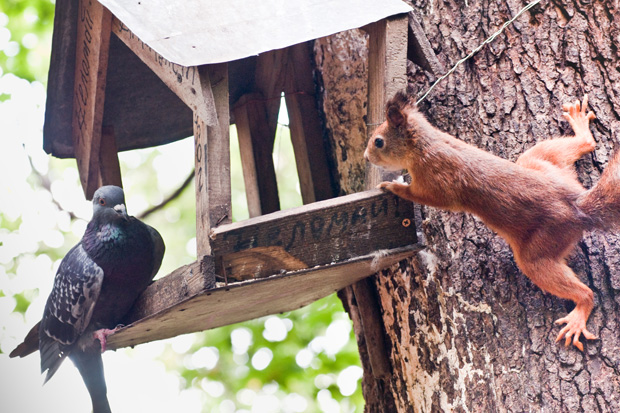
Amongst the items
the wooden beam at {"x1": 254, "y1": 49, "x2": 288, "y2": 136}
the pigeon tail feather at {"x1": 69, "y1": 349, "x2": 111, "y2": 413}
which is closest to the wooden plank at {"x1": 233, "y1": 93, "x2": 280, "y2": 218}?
the wooden beam at {"x1": 254, "y1": 49, "x2": 288, "y2": 136}

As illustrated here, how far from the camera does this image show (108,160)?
10.6 feet

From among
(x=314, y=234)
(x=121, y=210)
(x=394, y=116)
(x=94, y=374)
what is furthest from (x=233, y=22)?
(x=94, y=374)

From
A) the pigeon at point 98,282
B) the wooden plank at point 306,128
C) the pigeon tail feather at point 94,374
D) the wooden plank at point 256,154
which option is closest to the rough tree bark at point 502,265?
the wooden plank at point 306,128

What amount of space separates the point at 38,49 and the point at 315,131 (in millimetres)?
3532

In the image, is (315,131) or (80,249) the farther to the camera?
(315,131)

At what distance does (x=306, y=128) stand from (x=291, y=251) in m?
1.43

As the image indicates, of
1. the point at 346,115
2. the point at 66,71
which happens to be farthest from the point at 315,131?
the point at 66,71

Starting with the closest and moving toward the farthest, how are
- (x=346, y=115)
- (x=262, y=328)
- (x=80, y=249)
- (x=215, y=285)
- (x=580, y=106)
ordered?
(x=215, y=285) → (x=580, y=106) → (x=80, y=249) → (x=346, y=115) → (x=262, y=328)

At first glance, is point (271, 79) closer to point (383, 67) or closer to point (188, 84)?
point (383, 67)

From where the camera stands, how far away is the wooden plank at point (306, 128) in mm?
3248

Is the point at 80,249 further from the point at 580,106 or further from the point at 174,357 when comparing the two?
the point at 174,357

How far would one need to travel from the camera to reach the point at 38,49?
18.4ft

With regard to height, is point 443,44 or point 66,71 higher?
point 66,71

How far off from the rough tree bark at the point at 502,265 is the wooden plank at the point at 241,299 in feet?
0.88
